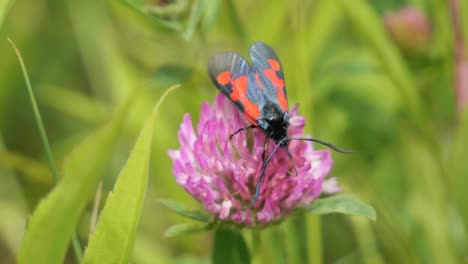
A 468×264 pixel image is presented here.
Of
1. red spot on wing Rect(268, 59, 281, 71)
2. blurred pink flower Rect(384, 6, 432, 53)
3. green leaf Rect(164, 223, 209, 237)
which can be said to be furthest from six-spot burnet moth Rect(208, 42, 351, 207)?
blurred pink flower Rect(384, 6, 432, 53)

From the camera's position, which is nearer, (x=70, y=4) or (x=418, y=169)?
(x=418, y=169)

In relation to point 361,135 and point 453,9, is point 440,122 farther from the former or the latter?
point 453,9

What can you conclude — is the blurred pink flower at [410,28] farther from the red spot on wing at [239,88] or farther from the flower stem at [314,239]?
the red spot on wing at [239,88]

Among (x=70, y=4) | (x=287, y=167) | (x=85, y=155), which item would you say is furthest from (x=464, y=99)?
(x=70, y=4)

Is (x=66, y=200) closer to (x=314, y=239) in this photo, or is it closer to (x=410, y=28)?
(x=314, y=239)

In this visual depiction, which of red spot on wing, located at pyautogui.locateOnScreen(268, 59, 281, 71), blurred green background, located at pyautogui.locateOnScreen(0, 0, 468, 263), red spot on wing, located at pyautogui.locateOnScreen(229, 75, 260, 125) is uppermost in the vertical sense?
→ red spot on wing, located at pyautogui.locateOnScreen(268, 59, 281, 71)

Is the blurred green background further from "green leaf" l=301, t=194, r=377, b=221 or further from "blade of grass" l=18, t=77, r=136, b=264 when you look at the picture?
"blade of grass" l=18, t=77, r=136, b=264
